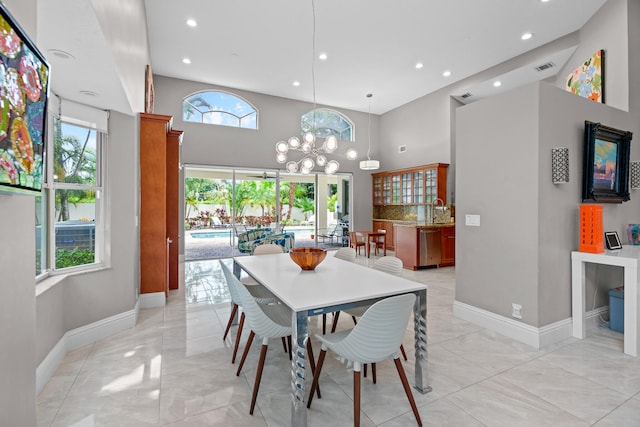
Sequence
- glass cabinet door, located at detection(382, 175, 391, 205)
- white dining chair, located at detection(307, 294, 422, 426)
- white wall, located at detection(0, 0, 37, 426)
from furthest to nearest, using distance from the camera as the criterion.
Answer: glass cabinet door, located at detection(382, 175, 391, 205) < white dining chair, located at detection(307, 294, 422, 426) < white wall, located at detection(0, 0, 37, 426)

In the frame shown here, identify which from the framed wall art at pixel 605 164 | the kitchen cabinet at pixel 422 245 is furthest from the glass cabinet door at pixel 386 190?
the framed wall art at pixel 605 164

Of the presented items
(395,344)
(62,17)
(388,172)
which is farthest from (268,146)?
(395,344)

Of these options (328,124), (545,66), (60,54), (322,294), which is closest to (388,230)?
(328,124)

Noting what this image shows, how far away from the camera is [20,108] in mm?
1010

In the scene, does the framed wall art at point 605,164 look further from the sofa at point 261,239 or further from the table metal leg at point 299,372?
the sofa at point 261,239

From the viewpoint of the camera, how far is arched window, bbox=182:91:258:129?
7172 mm

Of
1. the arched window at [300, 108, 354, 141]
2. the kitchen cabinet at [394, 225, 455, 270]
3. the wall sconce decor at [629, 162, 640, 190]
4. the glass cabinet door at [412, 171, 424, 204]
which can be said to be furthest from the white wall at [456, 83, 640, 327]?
the arched window at [300, 108, 354, 141]

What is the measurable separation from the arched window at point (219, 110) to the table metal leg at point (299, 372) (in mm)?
6821

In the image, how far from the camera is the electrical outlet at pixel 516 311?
2914 mm

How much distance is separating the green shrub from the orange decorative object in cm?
495

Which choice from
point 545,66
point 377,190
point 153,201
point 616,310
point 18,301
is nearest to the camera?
point 18,301

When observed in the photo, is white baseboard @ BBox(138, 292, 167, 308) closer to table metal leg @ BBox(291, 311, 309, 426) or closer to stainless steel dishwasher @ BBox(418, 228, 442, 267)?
table metal leg @ BBox(291, 311, 309, 426)

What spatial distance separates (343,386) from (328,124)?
788 centimetres

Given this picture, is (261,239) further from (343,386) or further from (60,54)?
(60,54)
